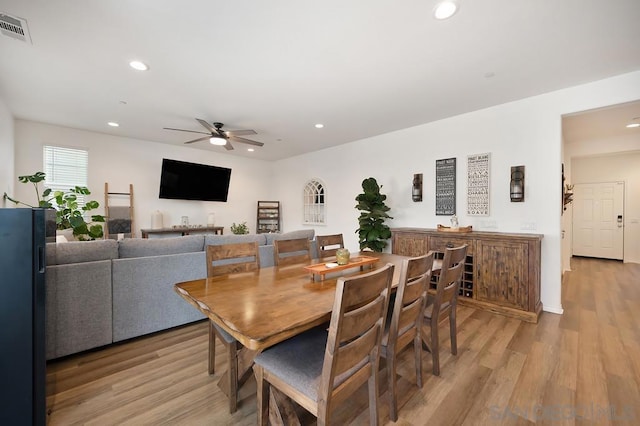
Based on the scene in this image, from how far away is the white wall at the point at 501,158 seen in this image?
128 inches

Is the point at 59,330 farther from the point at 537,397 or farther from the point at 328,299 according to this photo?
the point at 537,397

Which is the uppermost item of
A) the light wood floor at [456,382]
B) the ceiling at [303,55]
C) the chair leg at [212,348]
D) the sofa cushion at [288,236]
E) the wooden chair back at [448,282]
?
the ceiling at [303,55]

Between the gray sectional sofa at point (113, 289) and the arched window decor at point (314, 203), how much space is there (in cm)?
381

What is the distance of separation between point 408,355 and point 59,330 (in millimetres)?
3041

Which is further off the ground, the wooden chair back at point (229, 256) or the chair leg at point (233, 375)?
the wooden chair back at point (229, 256)

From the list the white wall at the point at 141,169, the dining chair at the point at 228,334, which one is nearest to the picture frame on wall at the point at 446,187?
the dining chair at the point at 228,334

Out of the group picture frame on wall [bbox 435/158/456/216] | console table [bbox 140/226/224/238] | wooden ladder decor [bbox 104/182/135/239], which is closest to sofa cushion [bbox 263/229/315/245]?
picture frame on wall [bbox 435/158/456/216]

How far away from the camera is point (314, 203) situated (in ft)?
22.1

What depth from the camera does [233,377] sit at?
5.41 feet

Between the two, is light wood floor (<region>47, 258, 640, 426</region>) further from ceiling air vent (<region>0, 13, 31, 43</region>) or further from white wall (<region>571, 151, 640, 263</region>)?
white wall (<region>571, 151, 640, 263</region>)

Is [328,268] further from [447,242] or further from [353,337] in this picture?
[447,242]

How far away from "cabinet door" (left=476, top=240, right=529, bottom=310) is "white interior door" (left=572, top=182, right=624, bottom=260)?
5660mm

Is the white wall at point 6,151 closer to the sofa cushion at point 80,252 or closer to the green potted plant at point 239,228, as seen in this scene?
the sofa cushion at point 80,252

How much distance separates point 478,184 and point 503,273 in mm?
1343
